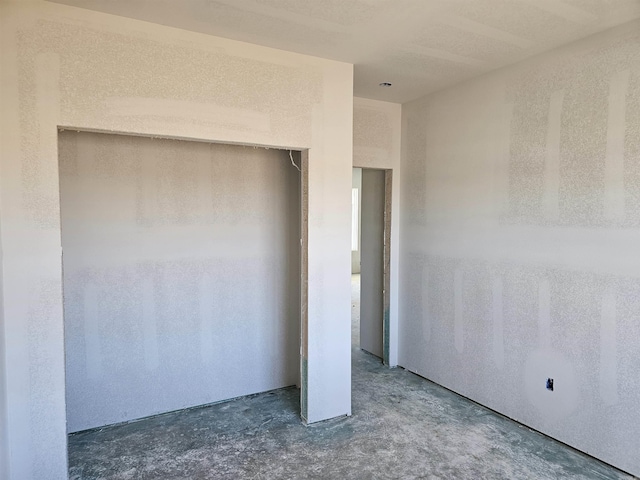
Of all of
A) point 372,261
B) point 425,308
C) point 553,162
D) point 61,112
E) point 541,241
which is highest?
point 61,112

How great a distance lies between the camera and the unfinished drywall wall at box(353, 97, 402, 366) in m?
4.44

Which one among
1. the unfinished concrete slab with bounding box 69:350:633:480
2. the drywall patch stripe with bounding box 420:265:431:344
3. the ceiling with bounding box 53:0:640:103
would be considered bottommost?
the unfinished concrete slab with bounding box 69:350:633:480

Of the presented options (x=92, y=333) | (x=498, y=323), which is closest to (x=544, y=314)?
(x=498, y=323)

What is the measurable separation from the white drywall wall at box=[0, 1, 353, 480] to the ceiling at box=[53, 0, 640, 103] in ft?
0.48

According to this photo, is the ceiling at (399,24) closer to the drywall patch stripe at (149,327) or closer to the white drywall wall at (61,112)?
the white drywall wall at (61,112)

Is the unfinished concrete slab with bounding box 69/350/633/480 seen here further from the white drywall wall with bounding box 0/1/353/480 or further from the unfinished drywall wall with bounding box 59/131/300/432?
the white drywall wall with bounding box 0/1/353/480

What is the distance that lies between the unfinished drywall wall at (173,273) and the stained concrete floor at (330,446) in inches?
10.6

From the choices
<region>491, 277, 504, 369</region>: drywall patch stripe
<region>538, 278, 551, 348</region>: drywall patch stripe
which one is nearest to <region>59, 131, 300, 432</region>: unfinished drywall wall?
<region>491, 277, 504, 369</region>: drywall patch stripe

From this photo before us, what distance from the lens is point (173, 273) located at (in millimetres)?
3588

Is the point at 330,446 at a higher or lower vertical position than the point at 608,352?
lower

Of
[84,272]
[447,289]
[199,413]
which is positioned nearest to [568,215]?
[447,289]

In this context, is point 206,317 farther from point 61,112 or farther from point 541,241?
point 541,241

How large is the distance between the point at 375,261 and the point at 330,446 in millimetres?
2365

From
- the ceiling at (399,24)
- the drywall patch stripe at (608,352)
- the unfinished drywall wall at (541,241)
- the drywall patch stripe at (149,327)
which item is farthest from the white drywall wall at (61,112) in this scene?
the drywall patch stripe at (608,352)
